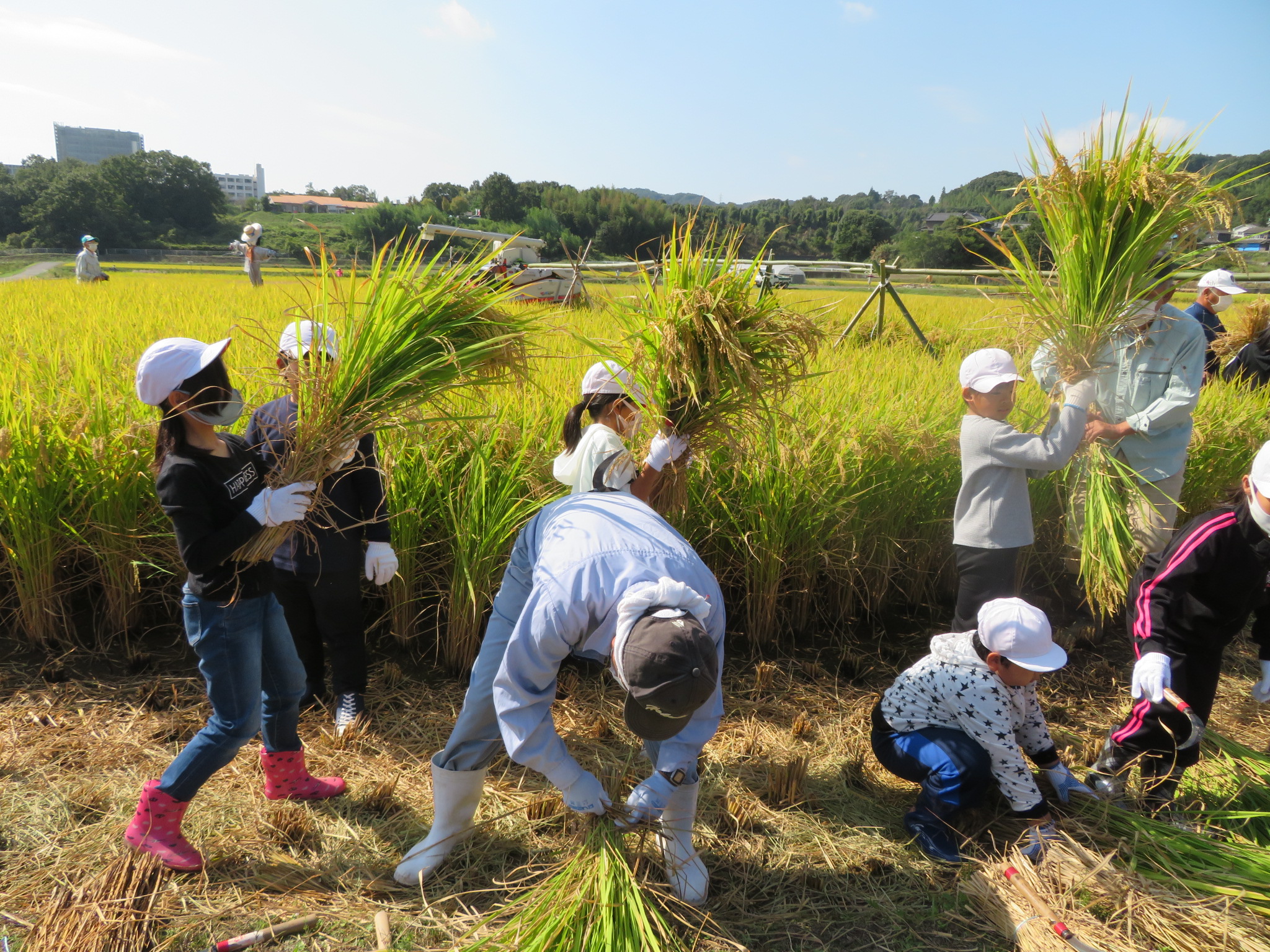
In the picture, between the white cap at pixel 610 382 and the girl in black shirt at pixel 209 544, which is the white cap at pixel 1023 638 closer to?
the white cap at pixel 610 382

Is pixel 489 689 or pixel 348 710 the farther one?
pixel 348 710

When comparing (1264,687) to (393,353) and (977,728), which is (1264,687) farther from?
(393,353)

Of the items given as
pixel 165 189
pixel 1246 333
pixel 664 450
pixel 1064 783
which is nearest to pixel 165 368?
pixel 664 450

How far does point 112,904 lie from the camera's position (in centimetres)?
179

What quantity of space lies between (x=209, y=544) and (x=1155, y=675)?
2.64m

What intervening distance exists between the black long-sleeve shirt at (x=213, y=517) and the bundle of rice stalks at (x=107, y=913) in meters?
0.73

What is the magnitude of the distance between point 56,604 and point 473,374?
6.80 feet

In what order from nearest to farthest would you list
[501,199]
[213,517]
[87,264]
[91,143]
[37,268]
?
1. [213,517]
2. [87,264]
3. [37,268]
4. [501,199]
5. [91,143]

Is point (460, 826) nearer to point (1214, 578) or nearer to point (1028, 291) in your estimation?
point (1214, 578)

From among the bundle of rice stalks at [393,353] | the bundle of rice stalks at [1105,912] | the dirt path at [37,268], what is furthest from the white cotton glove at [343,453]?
the dirt path at [37,268]

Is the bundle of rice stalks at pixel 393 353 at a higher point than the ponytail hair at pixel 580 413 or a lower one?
higher

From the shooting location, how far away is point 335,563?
2.54 m

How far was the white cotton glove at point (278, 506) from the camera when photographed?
193 centimetres

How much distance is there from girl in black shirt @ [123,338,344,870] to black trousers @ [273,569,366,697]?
20.0 inches
